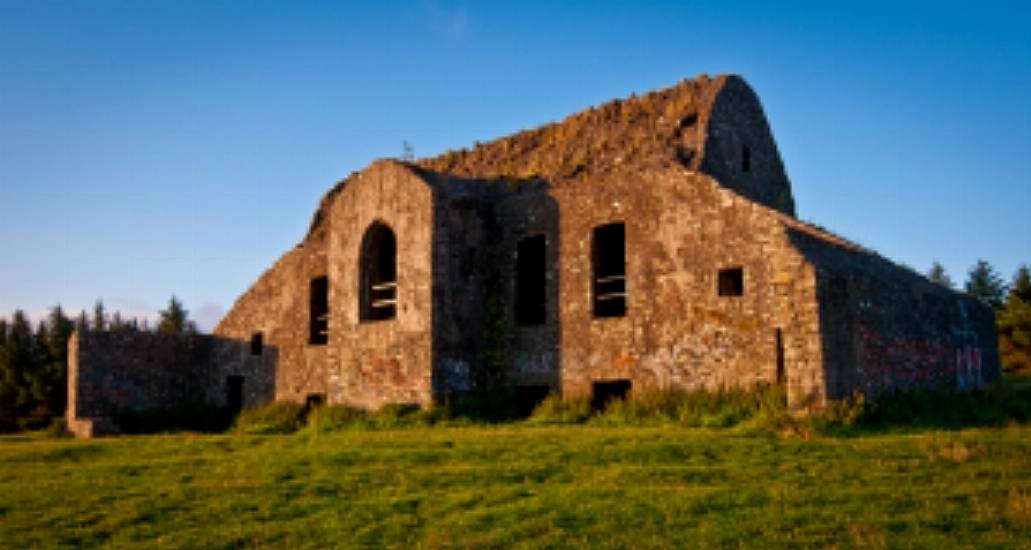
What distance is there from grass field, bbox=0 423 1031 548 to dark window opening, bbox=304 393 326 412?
778 cm

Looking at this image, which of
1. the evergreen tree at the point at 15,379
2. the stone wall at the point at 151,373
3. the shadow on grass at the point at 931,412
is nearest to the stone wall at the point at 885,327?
the shadow on grass at the point at 931,412

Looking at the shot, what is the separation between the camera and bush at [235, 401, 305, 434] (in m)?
20.1

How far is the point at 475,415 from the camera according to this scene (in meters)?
17.7

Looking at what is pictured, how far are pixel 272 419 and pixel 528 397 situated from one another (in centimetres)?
634

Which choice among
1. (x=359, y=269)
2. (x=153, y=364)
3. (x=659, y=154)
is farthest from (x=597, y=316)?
(x=153, y=364)

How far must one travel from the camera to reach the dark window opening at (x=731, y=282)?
1612 cm

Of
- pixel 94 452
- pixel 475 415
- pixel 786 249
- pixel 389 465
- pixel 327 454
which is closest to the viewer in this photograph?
pixel 389 465

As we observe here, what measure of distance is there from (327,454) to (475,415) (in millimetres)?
4974

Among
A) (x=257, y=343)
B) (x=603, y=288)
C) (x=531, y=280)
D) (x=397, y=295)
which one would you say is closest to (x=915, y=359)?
(x=603, y=288)

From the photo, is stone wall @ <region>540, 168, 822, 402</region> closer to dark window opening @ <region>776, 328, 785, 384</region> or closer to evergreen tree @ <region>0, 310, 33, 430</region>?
dark window opening @ <region>776, 328, 785, 384</region>

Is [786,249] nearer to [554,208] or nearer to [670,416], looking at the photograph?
[670,416]

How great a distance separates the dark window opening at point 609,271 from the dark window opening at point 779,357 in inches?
125

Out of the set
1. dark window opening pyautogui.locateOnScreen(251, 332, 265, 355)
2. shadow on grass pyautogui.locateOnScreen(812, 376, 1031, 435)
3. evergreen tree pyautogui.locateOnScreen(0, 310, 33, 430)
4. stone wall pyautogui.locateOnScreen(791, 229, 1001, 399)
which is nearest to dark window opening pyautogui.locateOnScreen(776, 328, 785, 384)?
stone wall pyautogui.locateOnScreen(791, 229, 1001, 399)

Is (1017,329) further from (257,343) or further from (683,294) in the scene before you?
(257,343)
